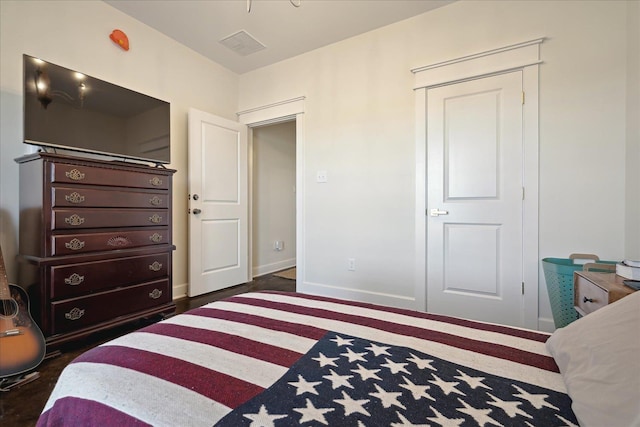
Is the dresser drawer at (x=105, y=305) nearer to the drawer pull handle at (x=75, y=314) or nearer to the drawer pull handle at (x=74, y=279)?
the drawer pull handle at (x=75, y=314)

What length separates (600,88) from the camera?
194 centimetres

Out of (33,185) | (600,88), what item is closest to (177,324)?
(33,185)

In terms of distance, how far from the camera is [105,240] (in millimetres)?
1980

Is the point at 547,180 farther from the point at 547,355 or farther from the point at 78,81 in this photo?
the point at 78,81

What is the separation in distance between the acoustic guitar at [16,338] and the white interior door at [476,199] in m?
2.75

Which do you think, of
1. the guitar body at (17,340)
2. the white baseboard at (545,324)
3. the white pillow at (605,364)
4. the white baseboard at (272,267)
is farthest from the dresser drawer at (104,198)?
the white baseboard at (545,324)

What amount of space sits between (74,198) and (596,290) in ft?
9.93

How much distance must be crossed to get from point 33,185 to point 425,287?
305cm

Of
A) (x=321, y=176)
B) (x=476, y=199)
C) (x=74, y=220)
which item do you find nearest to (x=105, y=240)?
(x=74, y=220)

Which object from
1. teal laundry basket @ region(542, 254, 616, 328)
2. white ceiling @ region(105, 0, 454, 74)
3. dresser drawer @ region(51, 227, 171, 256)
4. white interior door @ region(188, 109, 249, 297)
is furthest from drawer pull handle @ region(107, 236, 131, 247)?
teal laundry basket @ region(542, 254, 616, 328)

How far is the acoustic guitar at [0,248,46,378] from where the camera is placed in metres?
1.44

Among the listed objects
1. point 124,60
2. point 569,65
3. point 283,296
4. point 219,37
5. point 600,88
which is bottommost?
point 283,296

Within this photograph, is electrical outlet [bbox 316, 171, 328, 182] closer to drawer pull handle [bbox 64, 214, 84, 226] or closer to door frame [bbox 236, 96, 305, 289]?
door frame [bbox 236, 96, 305, 289]

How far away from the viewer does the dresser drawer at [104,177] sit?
1.77 m
